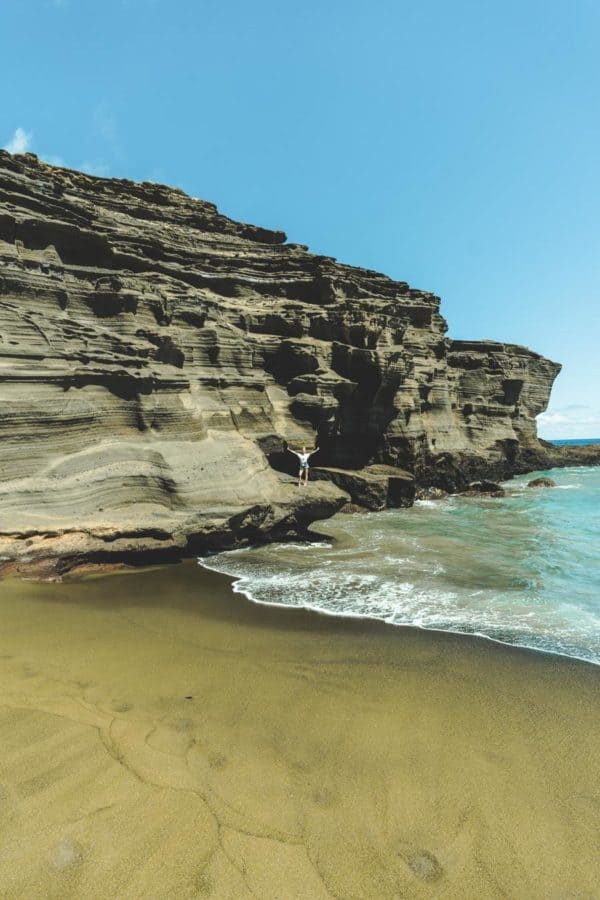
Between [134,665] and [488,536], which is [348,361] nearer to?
[488,536]

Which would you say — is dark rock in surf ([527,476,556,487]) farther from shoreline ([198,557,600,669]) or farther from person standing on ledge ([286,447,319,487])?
shoreline ([198,557,600,669])

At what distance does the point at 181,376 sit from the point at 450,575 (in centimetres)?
978

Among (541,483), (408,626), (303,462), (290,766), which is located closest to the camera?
(290,766)

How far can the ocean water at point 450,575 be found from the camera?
7.64 metres

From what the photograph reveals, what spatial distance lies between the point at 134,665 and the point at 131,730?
143 centimetres

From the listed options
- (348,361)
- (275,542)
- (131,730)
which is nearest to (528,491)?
(348,361)

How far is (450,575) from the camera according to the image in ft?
34.4

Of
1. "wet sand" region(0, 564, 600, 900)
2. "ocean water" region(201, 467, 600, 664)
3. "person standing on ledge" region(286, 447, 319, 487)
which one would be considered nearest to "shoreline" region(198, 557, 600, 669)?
"ocean water" region(201, 467, 600, 664)

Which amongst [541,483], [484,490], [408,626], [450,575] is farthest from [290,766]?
[541,483]

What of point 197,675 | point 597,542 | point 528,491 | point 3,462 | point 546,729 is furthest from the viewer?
point 528,491

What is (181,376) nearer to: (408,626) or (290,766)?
(408,626)

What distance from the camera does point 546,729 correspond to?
4.73 m

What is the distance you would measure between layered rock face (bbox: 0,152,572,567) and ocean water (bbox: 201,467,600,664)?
1.80 meters

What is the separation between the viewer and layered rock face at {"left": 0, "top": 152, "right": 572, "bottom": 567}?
35.8 ft
